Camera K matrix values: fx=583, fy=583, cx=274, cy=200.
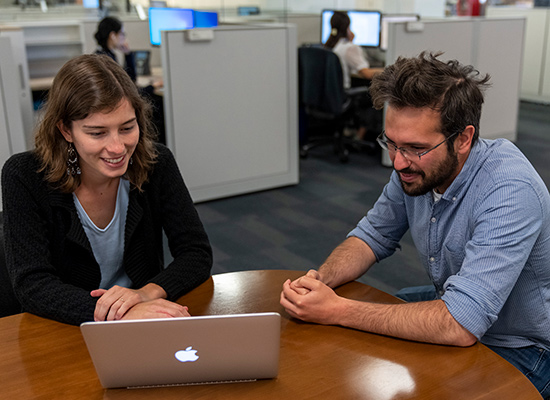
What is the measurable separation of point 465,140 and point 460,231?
0.67 ft

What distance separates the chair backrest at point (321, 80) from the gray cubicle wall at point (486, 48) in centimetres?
43

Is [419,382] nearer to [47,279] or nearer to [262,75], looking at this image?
[47,279]

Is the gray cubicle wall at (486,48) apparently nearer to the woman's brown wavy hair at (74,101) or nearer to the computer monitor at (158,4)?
the computer monitor at (158,4)

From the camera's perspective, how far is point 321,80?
4.57 meters

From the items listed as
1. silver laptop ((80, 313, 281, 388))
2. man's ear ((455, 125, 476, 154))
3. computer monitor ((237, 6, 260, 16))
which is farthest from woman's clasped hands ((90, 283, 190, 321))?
computer monitor ((237, 6, 260, 16))

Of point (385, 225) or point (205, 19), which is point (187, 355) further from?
point (205, 19)

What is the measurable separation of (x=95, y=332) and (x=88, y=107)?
614 millimetres

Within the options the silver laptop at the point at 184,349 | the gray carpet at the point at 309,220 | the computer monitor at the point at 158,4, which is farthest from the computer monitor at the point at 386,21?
the silver laptop at the point at 184,349

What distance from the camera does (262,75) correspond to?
3.91 m

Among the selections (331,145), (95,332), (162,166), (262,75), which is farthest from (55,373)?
(331,145)

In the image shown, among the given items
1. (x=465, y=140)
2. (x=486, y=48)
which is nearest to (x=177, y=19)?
(x=486, y=48)

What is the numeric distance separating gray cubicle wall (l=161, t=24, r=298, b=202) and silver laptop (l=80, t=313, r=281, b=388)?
2826 millimetres

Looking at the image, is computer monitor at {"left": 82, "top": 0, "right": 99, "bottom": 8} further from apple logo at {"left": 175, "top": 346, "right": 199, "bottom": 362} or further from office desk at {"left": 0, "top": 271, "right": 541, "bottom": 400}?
apple logo at {"left": 175, "top": 346, "right": 199, "bottom": 362}

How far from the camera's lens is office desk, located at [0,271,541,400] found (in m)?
1.00
